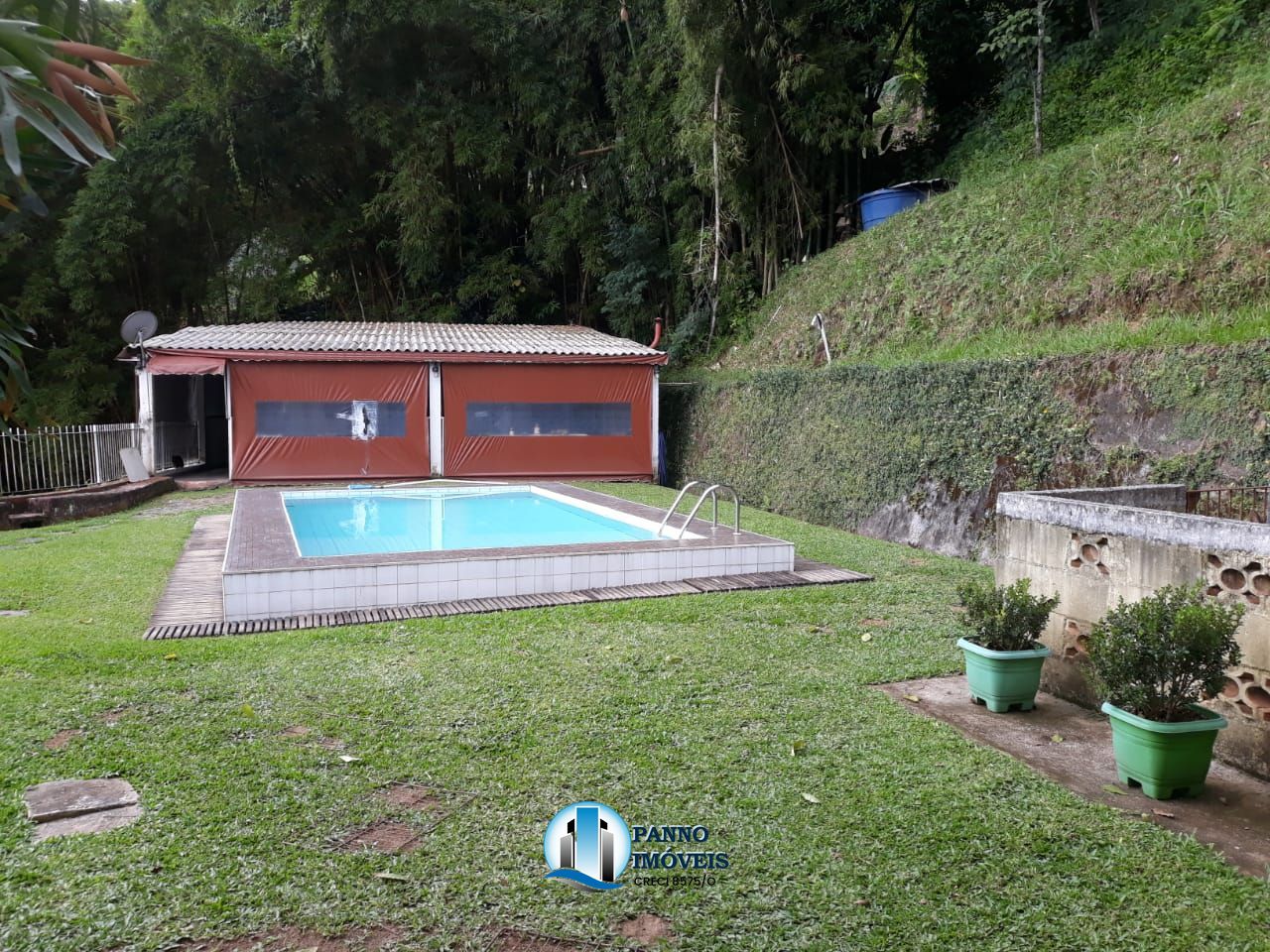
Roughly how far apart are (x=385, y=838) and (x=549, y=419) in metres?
12.2

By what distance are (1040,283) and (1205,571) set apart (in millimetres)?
6589

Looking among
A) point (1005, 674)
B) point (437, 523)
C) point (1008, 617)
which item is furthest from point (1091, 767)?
point (437, 523)

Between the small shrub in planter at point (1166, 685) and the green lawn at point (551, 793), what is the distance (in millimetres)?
289

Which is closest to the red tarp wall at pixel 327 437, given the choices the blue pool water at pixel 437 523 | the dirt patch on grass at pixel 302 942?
the blue pool water at pixel 437 523

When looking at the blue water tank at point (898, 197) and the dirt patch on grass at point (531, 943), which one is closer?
the dirt patch on grass at point (531, 943)

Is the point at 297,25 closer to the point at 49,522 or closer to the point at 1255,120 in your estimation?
the point at 49,522

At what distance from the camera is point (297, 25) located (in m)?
17.2

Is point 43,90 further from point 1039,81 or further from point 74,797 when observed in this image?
point 1039,81

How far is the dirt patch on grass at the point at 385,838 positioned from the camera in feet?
8.55

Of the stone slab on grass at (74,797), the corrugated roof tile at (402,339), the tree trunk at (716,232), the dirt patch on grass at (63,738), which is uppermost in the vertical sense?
the tree trunk at (716,232)

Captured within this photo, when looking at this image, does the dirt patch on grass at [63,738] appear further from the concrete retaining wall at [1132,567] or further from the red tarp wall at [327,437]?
the red tarp wall at [327,437]

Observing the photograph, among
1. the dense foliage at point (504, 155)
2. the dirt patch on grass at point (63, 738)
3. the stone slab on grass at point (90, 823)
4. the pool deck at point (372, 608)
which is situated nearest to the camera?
the stone slab on grass at point (90, 823)

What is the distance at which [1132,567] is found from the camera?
374 cm

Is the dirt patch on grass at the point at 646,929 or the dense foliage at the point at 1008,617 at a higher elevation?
the dense foliage at the point at 1008,617
